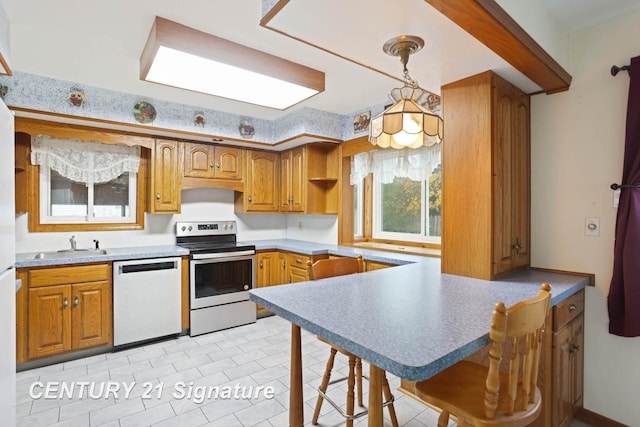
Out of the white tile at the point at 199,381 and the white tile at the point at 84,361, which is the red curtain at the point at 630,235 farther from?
the white tile at the point at 84,361

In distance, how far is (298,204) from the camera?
394 cm

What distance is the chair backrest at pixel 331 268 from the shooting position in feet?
6.53

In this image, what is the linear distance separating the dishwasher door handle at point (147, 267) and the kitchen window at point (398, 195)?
2058 millimetres

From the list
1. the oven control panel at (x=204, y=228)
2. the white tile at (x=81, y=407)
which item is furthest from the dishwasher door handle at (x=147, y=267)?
the white tile at (x=81, y=407)

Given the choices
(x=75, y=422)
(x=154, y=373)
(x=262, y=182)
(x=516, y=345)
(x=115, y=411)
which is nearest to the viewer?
(x=516, y=345)

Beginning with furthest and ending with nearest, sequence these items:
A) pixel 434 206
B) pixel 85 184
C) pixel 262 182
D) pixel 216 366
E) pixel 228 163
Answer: pixel 262 182 → pixel 228 163 → pixel 85 184 → pixel 434 206 → pixel 216 366

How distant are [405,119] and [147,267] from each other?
272cm

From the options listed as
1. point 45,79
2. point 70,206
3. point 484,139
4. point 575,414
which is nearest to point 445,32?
point 484,139

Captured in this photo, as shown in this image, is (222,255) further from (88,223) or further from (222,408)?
(222,408)

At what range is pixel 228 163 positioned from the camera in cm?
386

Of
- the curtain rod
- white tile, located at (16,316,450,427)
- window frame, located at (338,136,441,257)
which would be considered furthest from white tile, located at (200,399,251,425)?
the curtain rod

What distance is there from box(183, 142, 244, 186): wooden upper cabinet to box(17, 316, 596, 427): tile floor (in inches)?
69.7

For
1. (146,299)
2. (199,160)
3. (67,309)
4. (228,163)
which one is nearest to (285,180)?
(228,163)

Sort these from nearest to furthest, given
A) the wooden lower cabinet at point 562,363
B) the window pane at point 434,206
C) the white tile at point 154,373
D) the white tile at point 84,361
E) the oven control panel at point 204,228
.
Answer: the wooden lower cabinet at point 562,363 → the white tile at point 154,373 → the white tile at point 84,361 → the window pane at point 434,206 → the oven control panel at point 204,228
